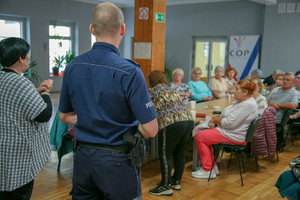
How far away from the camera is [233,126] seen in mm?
3801

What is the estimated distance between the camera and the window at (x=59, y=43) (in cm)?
Result: 1178

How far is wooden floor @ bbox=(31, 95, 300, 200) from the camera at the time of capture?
11.3 feet

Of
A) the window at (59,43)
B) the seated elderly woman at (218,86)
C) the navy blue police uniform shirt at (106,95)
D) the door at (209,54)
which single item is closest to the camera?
the navy blue police uniform shirt at (106,95)

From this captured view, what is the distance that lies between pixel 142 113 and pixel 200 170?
2771 mm

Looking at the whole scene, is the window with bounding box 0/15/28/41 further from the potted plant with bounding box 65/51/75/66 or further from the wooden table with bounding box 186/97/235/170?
the wooden table with bounding box 186/97/235/170

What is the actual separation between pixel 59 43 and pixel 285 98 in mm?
8821

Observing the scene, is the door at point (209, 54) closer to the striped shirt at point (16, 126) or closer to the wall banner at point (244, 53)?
the wall banner at point (244, 53)

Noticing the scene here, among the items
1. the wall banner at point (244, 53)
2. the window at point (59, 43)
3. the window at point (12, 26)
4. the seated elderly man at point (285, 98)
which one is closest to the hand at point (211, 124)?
the seated elderly man at point (285, 98)

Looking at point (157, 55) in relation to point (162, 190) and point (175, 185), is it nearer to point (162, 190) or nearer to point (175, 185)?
point (175, 185)

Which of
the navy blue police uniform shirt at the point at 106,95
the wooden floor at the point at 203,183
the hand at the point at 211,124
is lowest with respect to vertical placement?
the wooden floor at the point at 203,183

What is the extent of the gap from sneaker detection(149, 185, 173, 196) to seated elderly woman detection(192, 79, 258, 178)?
25.5 inches

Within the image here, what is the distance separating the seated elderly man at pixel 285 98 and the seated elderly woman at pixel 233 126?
5.02ft

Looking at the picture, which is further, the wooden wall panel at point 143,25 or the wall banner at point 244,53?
the wall banner at point 244,53

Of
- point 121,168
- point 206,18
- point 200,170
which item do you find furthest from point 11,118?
point 206,18
